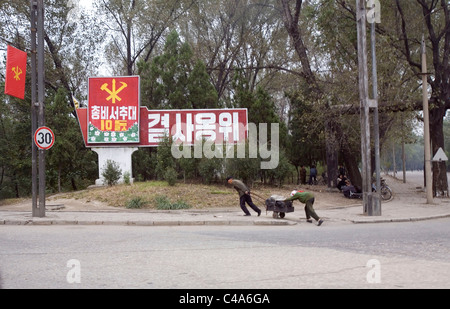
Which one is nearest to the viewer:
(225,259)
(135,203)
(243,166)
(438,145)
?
(225,259)

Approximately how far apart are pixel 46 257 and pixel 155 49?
3318 cm

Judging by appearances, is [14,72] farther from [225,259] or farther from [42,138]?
[225,259]

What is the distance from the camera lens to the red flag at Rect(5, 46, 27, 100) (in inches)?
635

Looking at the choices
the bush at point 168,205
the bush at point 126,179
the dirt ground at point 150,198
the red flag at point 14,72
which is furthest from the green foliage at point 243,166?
the red flag at point 14,72

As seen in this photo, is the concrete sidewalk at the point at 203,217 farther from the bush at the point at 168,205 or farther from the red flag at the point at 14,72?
the red flag at the point at 14,72

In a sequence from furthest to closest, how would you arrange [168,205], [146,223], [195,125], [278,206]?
1. [195,125]
2. [168,205]
3. [278,206]
4. [146,223]

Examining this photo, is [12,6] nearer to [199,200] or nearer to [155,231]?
[199,200]

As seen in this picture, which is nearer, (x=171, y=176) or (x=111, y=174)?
(x=171, y=176)

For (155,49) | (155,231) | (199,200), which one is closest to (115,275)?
(155,231)

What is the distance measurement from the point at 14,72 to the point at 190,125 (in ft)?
37.4

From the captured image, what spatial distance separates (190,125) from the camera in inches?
1047

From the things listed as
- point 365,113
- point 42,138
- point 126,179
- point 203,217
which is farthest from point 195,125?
point 42,138

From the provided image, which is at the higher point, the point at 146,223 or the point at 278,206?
the point at 278,206

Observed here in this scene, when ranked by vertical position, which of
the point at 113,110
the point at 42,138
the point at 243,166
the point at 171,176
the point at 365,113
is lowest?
the point at 171,176
